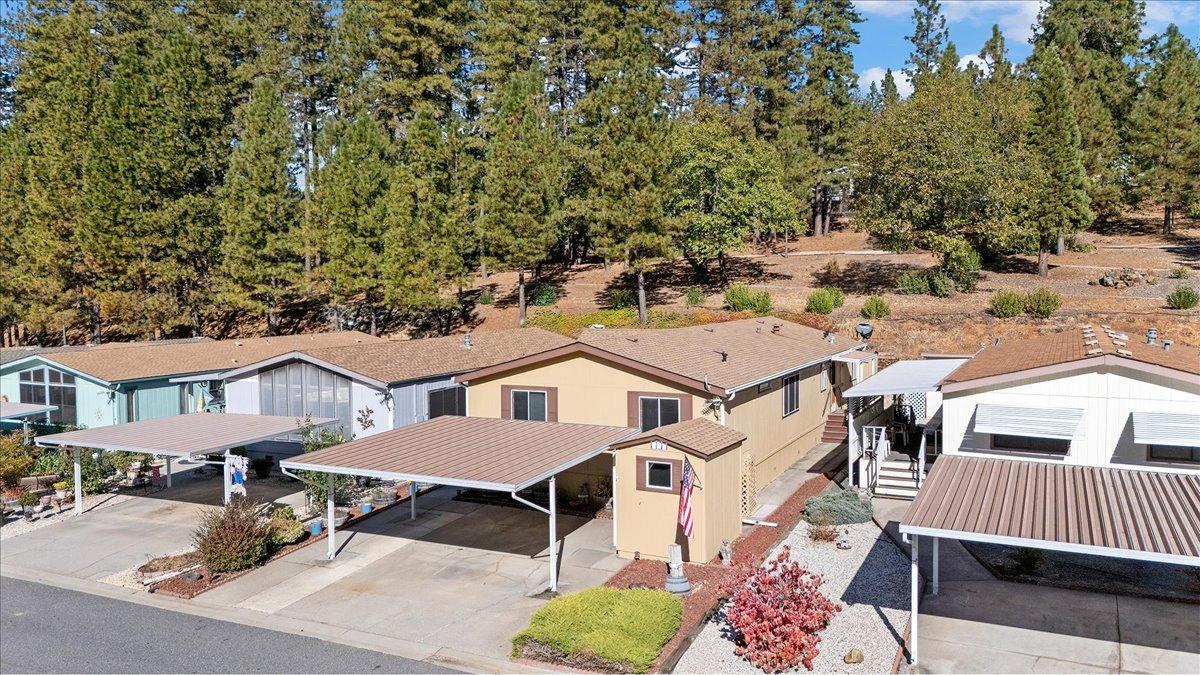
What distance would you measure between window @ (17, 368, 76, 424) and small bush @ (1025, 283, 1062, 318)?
37846 mm

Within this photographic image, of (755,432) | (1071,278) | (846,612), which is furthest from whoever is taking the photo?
(1071,278)

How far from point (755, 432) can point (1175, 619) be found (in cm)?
914

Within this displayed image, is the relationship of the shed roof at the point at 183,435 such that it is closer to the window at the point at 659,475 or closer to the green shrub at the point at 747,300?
the window at the point at 659,475

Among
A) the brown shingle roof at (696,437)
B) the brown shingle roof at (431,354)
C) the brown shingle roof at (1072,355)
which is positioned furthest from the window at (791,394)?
the brown shingle roof at (431,354)

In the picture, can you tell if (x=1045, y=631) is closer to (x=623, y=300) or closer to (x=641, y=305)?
(x=641, y=305)

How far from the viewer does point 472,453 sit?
16.4 metres

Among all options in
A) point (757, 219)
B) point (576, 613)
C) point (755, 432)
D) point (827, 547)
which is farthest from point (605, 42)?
point (576, 613)

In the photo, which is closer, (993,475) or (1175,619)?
(1175,619)

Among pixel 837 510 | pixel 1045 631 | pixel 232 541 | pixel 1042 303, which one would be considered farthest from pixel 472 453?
pixel 1042 303

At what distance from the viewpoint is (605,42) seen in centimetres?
4762

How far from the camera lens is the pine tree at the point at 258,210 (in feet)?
131

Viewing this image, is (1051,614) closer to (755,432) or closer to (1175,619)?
(1175,619)

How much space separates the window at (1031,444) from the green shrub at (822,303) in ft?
75.9

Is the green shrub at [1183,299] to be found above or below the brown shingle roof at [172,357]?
above
